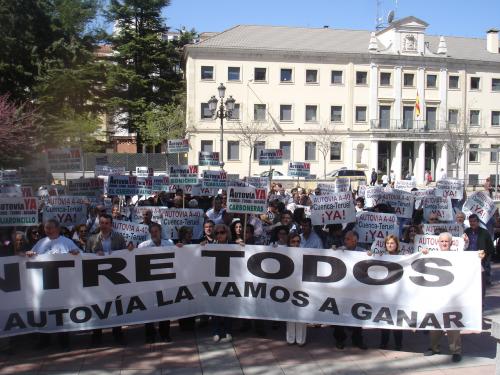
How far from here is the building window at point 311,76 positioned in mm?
50844

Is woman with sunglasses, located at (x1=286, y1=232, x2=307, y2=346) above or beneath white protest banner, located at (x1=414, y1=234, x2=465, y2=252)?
beneath

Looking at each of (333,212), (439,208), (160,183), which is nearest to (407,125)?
(160,183)

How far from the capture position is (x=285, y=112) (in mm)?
51344

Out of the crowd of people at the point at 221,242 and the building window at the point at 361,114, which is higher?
the building window at the point at 361,114

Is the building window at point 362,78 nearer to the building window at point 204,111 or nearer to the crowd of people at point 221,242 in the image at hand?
the building window at point 204,111

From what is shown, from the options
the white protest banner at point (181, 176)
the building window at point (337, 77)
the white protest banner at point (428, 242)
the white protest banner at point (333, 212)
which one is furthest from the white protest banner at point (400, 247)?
the building window at point (337, 77)

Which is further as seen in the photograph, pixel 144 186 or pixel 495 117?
pixel 495 117

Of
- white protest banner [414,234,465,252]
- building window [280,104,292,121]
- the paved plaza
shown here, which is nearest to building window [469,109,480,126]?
building window [280,104,292,121]

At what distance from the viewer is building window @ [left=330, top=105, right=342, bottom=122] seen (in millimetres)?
51844

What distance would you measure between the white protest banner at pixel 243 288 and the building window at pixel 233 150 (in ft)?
144

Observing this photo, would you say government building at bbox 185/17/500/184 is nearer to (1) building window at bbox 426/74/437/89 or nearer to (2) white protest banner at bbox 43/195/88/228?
(1) building window at bbox 426/74/437/89

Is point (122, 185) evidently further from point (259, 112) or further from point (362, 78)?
point (362, 78)

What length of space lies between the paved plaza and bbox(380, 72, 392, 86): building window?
4740 centimetres

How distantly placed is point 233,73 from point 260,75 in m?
2.40
